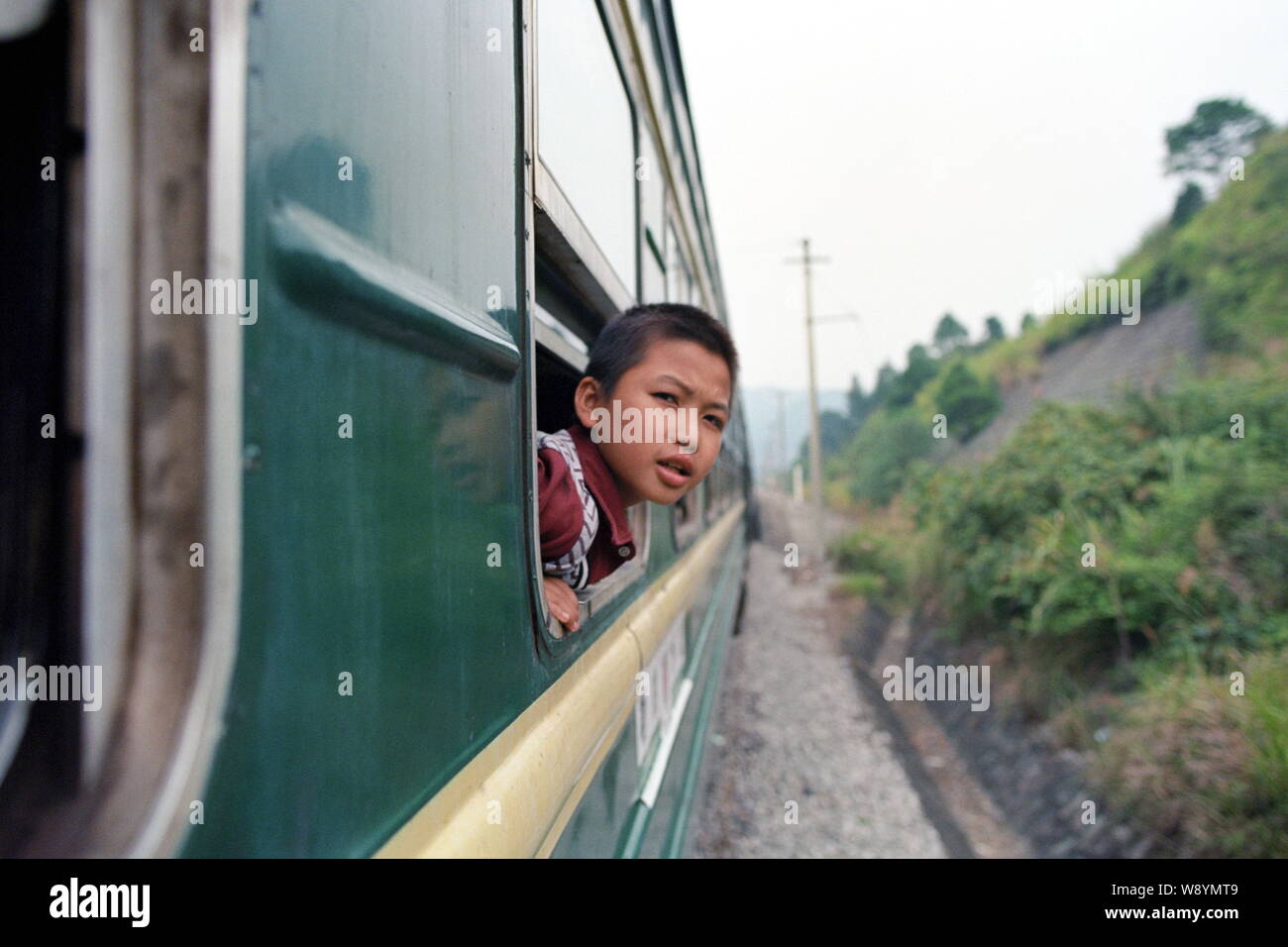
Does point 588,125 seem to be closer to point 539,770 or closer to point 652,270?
point 652,270

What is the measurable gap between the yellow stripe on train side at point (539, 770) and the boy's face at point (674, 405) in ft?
1.21

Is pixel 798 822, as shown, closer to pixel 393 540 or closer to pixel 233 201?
pixel 393 540

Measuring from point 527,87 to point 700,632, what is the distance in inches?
119

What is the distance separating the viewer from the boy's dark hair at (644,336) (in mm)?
1293

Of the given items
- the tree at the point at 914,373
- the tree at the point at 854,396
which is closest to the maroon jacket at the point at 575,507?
the tree at the point at 914,373

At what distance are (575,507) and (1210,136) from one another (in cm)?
2313

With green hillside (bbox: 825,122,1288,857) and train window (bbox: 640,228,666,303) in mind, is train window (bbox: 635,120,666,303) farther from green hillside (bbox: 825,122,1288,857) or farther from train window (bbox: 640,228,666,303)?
green hillside (bbox: 825,122,1288,857)

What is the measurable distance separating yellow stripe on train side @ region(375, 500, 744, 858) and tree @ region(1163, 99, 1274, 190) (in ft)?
68.2

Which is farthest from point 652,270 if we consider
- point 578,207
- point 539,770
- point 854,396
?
point 854,396

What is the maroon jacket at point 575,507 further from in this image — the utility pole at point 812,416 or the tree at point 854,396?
the tree at point 854,396

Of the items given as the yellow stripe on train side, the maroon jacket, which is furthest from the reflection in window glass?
the yellow stripe on train side

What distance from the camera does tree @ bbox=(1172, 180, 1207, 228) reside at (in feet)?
54.3

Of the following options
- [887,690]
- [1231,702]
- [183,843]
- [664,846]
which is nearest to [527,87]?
[183,843]

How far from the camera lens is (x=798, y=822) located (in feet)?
14.6
